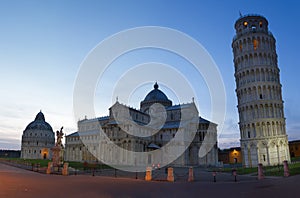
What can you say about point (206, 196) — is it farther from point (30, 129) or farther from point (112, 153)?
point (30, 129)

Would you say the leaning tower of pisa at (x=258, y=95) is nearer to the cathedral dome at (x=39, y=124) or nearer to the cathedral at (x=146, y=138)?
the cathedral at (x=146, y=138)

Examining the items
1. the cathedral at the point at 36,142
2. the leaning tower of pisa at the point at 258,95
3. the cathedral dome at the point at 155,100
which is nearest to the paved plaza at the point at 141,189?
the leaning tower of pisa at the point at 258,95

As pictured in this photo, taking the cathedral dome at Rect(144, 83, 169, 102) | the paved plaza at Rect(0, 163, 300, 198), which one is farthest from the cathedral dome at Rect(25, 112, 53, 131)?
the paved plaza at Rect(0, 163, 300, 198)

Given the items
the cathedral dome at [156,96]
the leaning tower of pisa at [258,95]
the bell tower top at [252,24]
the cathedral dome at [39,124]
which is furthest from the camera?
the cathedral dome at [39,124]

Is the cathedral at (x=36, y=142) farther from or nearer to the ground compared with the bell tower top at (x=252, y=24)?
nearer to the ground

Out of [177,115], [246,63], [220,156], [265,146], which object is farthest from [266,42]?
[220,156]

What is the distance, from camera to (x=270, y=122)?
49.2m

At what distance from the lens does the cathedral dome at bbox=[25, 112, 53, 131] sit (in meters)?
141

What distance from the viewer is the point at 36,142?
136 m

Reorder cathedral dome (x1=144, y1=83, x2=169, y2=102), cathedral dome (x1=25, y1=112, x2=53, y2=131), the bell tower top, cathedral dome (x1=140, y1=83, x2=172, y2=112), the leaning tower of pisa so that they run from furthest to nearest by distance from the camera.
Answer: cathedral dome (x1=25, y1=112, x2=53, y2=131) < cathedral dome (x1=144, y1=83, x2=169, y2=102) < cathedral dome (x1=140, y1=83, x2=172, y2=112) < the bell tower top < the leaning tower of pisa

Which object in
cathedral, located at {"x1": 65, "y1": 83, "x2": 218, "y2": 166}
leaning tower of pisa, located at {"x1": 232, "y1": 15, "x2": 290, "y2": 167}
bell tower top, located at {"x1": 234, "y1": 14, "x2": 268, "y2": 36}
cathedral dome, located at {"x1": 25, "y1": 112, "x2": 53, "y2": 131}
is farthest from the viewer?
cathedral dome, located at {"x1": 25, "y1": 112, "x2": 53, "y2": 131}

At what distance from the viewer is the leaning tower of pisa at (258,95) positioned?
48.7m

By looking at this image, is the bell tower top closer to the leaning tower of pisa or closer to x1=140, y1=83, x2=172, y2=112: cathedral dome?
the leaning tower of pisa

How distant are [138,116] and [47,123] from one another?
99144 millimetres
